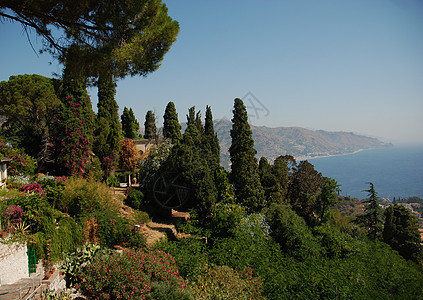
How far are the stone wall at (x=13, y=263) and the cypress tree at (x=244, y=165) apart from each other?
10.9 meters

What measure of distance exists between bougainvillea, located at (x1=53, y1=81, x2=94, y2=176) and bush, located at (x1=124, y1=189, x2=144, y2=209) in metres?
2.67

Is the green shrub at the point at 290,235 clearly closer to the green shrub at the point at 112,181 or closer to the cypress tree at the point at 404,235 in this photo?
the green shrub at the point at 112,181

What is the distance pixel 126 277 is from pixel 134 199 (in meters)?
7.81

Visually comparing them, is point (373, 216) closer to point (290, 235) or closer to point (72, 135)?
point (290, 235)

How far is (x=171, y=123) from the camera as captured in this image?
69.3 feet

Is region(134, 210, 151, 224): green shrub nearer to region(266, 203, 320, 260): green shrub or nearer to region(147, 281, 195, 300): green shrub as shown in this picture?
region(147, 281, 195, 300): green shrub

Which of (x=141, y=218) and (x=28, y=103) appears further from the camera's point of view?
(x=28, y=103)

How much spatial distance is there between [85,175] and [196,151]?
5.97m

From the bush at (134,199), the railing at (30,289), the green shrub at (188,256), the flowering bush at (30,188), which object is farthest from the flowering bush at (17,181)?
the green shrub at (188,256)

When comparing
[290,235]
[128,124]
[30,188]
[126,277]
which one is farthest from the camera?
[128,124]

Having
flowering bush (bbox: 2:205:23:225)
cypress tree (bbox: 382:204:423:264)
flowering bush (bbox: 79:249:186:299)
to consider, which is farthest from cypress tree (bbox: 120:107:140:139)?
cypress tree (bbox: 382:204:423:264)

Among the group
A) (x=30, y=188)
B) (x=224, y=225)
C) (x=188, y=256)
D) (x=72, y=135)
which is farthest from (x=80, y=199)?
(x=224, y=225)

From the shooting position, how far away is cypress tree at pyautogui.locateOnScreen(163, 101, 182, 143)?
68.0 feet

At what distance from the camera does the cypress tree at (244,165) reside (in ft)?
49.9
